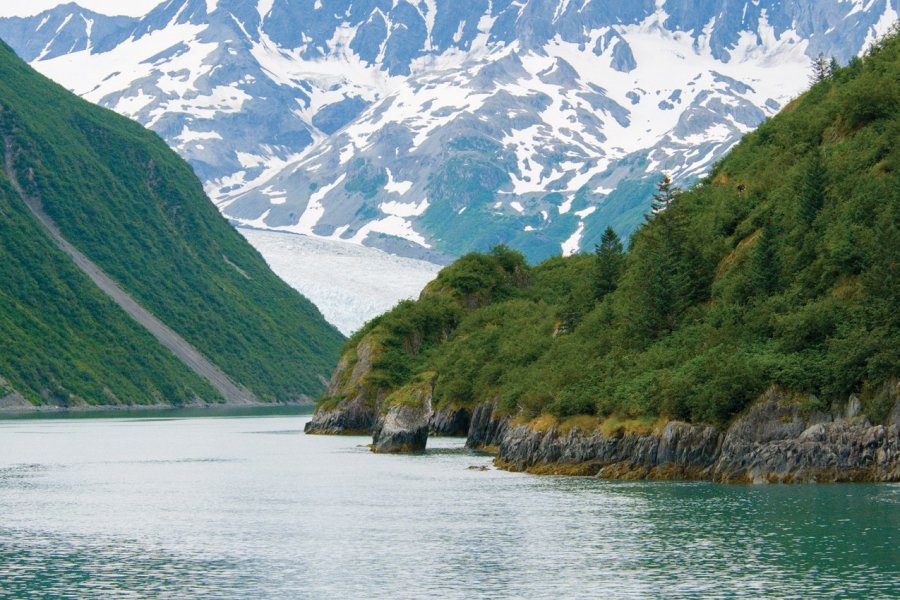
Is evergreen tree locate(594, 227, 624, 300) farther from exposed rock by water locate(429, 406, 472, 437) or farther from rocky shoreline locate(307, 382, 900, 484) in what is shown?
rocky shoreline locate(307, 382, 900, 484)

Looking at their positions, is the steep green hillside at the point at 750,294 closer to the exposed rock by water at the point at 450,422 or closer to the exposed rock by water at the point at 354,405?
the exposed rock by water at the point at 450,422

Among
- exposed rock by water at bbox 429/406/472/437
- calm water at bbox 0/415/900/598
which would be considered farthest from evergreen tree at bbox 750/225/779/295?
exposed rock by water at bbox 429/406/472/437

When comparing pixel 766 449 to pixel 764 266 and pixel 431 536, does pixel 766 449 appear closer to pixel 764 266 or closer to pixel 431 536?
pixel 764 266

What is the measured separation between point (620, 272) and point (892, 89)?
32.1m

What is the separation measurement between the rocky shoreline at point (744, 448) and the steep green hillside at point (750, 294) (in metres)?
1.16

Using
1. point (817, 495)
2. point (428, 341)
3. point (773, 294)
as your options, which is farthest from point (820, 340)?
point (428, 341)

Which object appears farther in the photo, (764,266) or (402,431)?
(402,431)

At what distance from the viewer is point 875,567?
2172 inches

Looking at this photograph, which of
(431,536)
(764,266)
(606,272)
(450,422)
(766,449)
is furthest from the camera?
(450,422)

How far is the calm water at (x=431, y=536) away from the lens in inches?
2110

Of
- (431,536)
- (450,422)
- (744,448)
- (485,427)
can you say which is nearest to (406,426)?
(485,427)

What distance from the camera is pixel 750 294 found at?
98938 millimetres

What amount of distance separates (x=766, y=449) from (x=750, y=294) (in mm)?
18556

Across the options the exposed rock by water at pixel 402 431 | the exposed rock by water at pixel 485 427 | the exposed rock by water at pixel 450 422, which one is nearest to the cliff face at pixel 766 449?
Answer: the exposed rock by water at pixel 485 427
